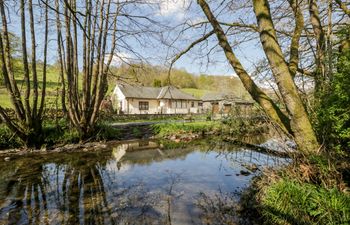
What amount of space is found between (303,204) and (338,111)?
64.3 inches

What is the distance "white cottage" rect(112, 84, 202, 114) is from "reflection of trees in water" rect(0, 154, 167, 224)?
24.6 metres

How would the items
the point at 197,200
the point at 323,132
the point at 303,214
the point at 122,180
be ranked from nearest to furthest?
the point at 303,214, the point at 323,132, the point at 197,200, the point at 122,180

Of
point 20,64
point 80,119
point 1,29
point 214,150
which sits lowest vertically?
point 214,150

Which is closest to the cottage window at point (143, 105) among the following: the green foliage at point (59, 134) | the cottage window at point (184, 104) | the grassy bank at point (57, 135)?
the cottage window at point (184, 104)

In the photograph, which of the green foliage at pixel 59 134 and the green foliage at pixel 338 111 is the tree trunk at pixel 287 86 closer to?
the green foliage at pixel 338 111

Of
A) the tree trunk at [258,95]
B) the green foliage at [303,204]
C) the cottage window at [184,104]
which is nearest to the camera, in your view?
the green foliage at [303,204]

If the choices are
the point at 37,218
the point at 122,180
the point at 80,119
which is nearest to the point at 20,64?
the point at 80,119

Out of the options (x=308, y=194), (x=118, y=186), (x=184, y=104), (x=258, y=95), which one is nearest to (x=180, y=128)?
(x=118, y=186)

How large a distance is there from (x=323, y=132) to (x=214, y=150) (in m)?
7.85

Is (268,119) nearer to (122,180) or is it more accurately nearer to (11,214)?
(122,180)

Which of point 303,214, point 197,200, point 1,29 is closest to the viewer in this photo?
point 303,214

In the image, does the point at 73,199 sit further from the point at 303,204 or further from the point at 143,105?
the point at 143,105

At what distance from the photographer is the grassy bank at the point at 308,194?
299 centimetres

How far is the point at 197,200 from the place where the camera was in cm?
500
